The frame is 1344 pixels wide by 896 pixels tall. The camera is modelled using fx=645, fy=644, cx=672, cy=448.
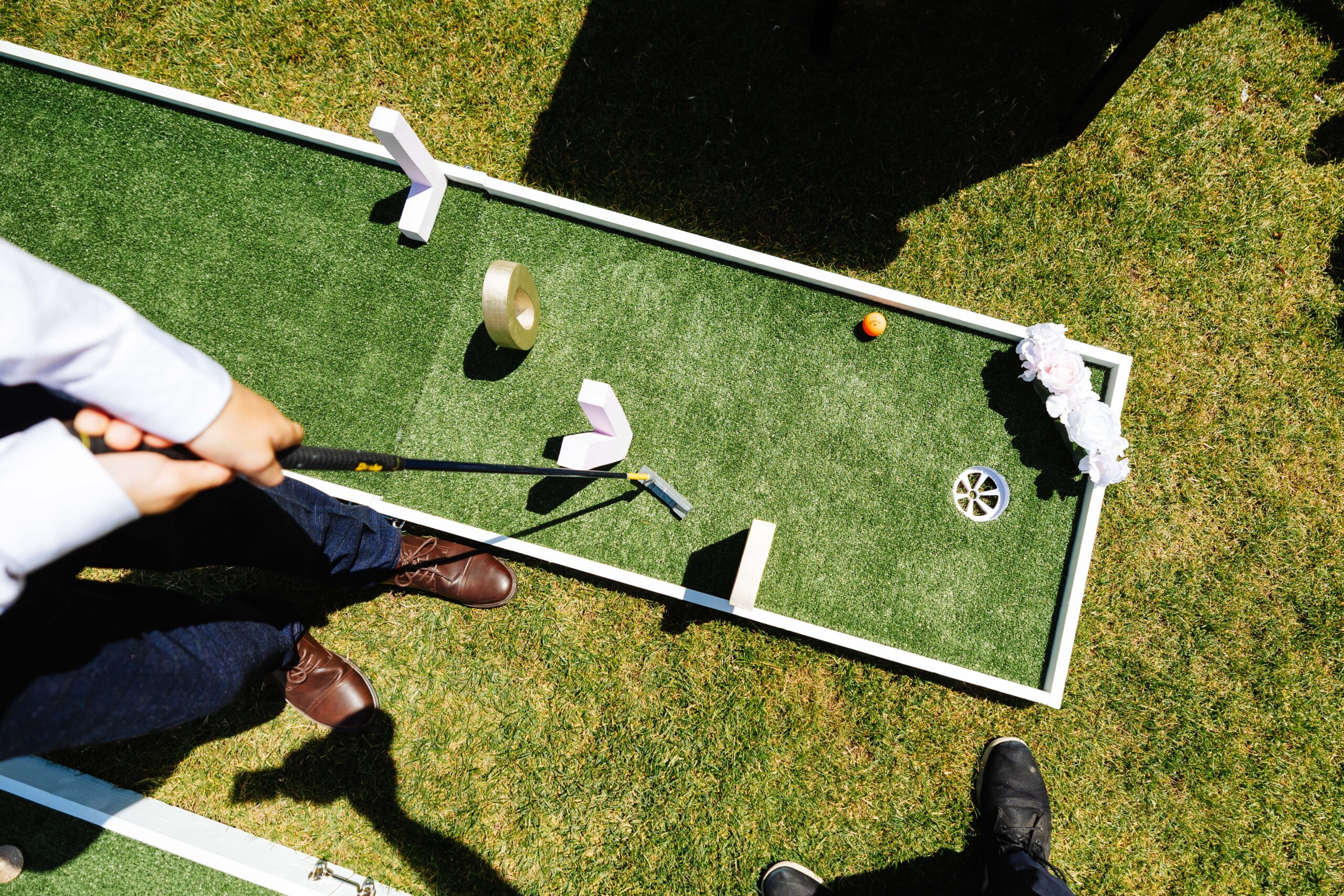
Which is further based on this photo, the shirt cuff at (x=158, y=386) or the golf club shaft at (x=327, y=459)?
the golf club shaft at (x=327, y=459)

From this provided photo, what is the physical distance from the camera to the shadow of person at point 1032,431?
297 cm

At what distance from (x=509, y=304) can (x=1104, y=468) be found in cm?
261

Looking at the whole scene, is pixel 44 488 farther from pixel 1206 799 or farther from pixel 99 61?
pixel 1206 799

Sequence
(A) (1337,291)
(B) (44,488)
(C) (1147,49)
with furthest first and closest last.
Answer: (A) (1337,291)
(C) (1147,49)
(B) (44,488)

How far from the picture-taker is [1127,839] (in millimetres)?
3045

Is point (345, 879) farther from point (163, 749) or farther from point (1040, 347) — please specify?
point (1040, 347)

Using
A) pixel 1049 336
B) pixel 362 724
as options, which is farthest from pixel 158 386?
pixel 1049 336

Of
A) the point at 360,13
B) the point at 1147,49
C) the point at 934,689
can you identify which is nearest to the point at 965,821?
the point at 934,689

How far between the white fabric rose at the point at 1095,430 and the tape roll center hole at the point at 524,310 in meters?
2.39

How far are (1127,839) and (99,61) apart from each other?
6.50 meters

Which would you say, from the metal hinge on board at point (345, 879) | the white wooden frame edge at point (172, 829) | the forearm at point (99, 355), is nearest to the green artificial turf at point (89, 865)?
the white wooden frame edge at point (172, 829)

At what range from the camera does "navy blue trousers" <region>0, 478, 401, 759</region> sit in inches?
64.0

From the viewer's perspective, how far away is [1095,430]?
9.07ft

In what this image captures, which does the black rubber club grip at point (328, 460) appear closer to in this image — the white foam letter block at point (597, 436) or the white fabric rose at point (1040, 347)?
the white foam letter block at point (597, 436)
